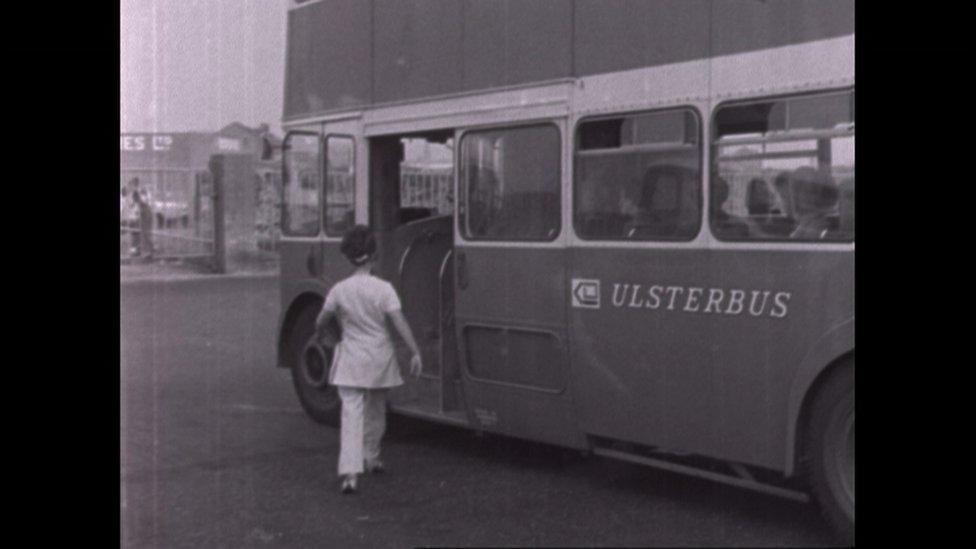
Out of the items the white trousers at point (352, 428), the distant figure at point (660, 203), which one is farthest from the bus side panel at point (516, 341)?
the white trousers at point (352, 428)

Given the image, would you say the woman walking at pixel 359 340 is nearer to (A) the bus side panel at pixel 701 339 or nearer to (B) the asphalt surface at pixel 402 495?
(B) the asphalt surface at pixel 402 495

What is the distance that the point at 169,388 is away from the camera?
11.4m

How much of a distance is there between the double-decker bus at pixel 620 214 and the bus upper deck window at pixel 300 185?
25cm

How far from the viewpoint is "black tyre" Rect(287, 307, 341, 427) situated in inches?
358

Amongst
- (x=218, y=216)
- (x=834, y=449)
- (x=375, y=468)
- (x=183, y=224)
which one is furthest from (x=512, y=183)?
(x=183, y=224)

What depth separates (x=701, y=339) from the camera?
6.27m

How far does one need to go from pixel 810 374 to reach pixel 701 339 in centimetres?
65

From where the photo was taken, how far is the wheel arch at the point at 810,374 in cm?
569

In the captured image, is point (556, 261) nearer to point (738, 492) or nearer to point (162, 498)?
point (738, 492)

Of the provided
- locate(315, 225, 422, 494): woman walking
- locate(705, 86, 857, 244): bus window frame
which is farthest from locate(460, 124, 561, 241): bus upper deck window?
locate(705, 86, 857, 244): bus window frame

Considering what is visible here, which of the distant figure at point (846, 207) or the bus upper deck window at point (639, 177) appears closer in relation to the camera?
the distant figure at point (846, 207)

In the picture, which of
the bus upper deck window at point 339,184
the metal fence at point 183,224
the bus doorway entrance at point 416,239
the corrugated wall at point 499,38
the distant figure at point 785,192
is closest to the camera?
the distant figure at point 785,192

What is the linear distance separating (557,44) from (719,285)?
177 centimetres
